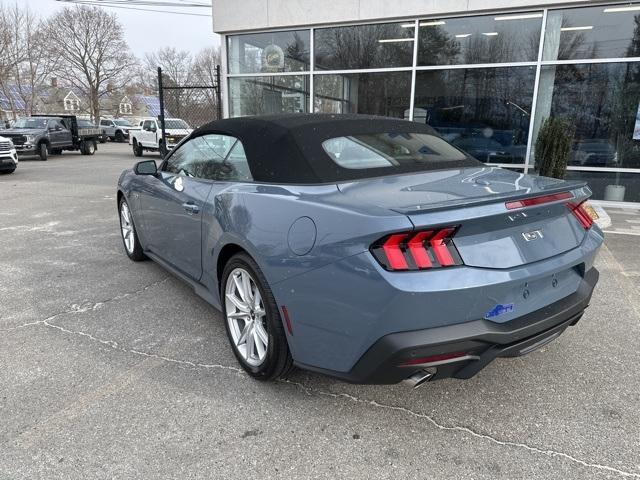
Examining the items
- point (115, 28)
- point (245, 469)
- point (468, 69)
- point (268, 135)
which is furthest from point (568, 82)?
point (115, 28)

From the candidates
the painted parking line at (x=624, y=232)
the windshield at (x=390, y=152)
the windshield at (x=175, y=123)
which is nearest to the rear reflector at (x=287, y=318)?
the windshield at (x=390, y=152)

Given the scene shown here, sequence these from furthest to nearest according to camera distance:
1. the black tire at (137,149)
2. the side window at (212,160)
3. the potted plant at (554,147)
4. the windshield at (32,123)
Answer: the black tire at (137,149), the windshield at (32,123), the potted plant at (554,147), the side window at (212,160)

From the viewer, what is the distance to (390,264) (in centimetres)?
192

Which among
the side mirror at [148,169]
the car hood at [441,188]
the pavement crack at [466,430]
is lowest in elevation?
the pavement crack at [466,430]

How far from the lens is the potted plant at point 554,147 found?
7.81 m

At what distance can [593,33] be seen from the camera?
838 centimetres

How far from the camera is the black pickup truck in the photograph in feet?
60.6

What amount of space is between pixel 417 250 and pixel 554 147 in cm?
706

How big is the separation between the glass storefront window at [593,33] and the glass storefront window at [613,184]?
2.13m

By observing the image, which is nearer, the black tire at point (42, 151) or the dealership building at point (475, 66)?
the dealership building at point (475, 66)

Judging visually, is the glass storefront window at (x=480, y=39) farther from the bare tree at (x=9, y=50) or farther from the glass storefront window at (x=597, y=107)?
the bare tree at (x=9, y=50)

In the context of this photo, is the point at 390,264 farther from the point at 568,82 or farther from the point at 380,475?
the point at 568,82

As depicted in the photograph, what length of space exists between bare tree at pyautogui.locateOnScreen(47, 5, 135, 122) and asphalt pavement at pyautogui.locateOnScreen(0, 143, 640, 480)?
46690 millimetres

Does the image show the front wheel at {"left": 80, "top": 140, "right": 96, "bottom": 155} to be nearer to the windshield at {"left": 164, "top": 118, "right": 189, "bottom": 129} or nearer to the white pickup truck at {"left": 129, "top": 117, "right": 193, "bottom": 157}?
the white pickup truck at {"left": 129, "top": 117, "right": 193, "bottom": 157}
